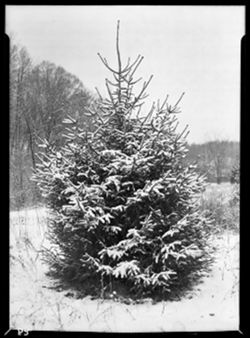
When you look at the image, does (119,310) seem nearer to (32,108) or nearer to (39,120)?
(39,120)

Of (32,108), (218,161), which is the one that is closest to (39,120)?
(32,108)

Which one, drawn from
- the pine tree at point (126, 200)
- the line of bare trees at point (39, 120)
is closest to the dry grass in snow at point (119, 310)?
the pine tree at point (126, 200)

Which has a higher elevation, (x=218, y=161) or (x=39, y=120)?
(x=39, y=120)

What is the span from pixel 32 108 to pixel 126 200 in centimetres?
502

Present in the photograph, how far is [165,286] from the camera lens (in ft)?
13.1

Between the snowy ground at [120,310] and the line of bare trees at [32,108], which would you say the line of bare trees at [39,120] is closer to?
the line of bare trees at [32,108]

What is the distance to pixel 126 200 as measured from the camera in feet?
12.9

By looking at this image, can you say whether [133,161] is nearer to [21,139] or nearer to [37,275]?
[37,275]

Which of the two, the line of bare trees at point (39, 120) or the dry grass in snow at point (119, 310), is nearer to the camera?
the dry grass in snow at point (119, 310)

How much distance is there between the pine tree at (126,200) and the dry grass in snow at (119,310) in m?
0.22

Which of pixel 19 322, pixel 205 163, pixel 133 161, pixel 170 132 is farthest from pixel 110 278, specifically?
pixel 205 163

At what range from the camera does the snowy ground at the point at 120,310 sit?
11.9 ft

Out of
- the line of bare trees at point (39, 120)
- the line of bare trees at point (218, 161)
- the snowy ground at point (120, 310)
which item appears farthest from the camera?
the line of bare trees at point (218, 161)

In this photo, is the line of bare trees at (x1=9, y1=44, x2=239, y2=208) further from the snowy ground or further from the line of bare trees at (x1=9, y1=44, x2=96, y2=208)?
the snowy ground
